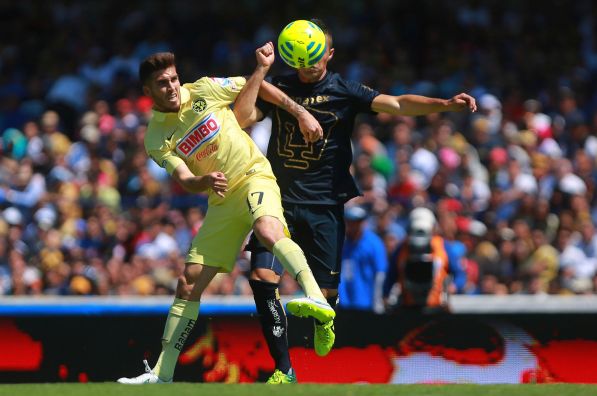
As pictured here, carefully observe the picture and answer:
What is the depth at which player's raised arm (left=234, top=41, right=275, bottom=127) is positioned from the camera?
9047 millimetres

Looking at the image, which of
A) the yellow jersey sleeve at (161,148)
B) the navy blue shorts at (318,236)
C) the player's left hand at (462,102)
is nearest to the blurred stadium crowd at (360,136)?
the navy blue shorts at (318,236)

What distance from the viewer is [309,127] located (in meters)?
9.10

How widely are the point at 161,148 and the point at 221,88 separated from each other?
63 centimetres

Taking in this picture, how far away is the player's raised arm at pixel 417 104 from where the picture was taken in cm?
904

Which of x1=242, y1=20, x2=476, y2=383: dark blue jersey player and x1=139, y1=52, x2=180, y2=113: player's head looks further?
x1=242, y1=20, x2=476, y2=383: dark blue jersey player

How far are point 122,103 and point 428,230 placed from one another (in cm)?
728

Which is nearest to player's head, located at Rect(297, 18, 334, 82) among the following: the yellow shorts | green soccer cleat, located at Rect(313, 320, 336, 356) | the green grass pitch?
the yellow shorts

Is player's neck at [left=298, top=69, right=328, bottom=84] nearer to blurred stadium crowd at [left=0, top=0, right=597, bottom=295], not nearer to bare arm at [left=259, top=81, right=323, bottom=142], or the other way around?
bare arm at [left=259, top=81, right=323, bottom=142]

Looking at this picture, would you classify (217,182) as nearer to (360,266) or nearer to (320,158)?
(320,158)

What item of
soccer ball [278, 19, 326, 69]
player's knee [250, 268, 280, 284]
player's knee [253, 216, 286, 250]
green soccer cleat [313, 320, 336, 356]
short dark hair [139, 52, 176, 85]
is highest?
soccer ball [278, 19, 326, 69]

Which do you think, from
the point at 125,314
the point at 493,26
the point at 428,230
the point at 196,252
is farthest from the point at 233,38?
the point at 196,252

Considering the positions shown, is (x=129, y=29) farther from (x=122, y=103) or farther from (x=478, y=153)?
(x=478, y=153)

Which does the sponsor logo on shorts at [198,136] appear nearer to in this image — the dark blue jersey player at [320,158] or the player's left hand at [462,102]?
the dark blue jersey player at [320,158]

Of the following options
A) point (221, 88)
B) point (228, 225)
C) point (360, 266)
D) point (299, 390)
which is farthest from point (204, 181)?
point (360, 266)
